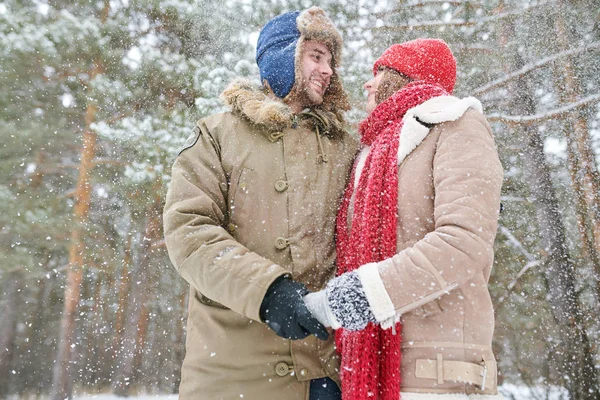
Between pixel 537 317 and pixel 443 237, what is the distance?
Result: 995 centimetres

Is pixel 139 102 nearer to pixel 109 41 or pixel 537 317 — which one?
pixel 109 41

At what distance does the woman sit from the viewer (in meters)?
1.36

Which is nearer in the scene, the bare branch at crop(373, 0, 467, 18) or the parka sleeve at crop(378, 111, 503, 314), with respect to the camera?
the parka sleeve at crop(378, 111, 503, 314)

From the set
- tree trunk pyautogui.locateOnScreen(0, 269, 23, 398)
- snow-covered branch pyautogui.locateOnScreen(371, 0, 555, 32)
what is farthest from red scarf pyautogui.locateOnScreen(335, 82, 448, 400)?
tree trunk pyautogui.locateOnScreen(0, 269, 23, 398)

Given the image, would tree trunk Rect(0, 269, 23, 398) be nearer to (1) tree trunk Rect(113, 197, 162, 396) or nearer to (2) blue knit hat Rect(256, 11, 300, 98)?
(1) tree trunk Rect(113, 197, 162, 396)

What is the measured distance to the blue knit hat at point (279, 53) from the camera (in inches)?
92.7

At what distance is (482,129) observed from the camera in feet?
5.37

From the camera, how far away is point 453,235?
138cm

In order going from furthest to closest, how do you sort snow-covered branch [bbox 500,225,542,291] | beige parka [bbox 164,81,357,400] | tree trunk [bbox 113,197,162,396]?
tree trunk [bbox 113,197,162,396] → snow-covered branch [bbox 500,225,542,291] → beige parka [bbox 164,81,357,400]

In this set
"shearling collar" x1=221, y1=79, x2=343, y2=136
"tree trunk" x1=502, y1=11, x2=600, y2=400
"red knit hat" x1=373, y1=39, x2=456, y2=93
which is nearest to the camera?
"shearling collar" x1=221, y1=79, x2=343, y2=136

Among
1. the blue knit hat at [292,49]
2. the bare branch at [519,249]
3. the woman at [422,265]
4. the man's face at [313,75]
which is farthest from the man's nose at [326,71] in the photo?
the bare branch at [519,249]

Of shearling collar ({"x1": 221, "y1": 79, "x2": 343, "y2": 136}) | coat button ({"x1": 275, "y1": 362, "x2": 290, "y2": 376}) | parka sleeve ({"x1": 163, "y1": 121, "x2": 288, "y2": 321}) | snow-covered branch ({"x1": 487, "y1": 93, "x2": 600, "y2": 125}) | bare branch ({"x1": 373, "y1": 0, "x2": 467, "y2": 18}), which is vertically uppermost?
bare branch ({"x1": 373, "y1": 0, "x2": 467, "y2": 18})

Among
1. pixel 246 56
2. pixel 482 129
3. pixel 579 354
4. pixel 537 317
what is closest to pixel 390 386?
pixel 482 129

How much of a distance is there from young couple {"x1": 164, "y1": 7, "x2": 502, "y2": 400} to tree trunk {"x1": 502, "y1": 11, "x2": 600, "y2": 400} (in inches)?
228
